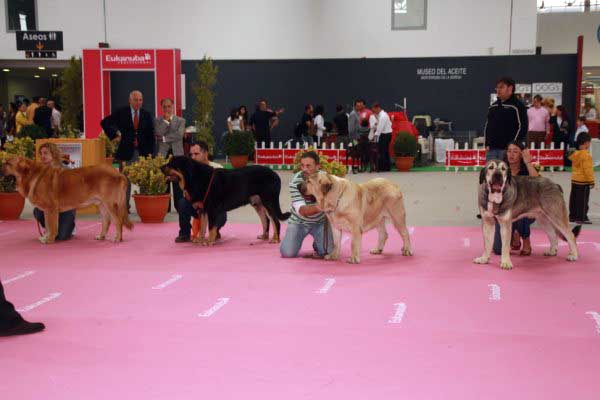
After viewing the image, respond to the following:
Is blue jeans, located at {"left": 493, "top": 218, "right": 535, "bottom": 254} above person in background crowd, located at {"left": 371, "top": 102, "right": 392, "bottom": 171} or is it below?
below

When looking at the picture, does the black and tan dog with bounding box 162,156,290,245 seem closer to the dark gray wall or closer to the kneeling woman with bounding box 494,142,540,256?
the kneeling woman with bounding box 494,142,540,256

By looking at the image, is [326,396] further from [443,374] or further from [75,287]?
[75,287]

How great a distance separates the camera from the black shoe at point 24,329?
5020 mm

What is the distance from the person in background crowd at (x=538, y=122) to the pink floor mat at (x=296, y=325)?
1139 cm

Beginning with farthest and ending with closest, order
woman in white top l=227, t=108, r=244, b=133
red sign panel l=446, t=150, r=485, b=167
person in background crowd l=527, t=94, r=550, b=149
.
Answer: woman in white top l=227, t=108, r=244, b=133, red sign panel l=446, t=150, r=485, b=167, person in background crowd l=527, t=94, r=550, b=149

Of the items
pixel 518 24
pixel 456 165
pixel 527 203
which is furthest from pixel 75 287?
pixel 518 24

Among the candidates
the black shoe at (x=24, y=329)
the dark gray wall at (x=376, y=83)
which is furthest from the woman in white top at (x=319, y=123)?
the black shoe at (x=24, y=329)

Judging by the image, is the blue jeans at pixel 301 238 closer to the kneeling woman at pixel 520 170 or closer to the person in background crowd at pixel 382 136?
the kneeling woman at pixel 520 170

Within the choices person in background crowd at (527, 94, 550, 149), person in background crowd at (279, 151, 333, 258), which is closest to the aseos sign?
person in background crowd at (527, 94, 550, 149)

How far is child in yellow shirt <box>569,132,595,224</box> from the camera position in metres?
9.95

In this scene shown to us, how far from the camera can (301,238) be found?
7902 mm

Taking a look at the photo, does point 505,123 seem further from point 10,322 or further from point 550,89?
point 550,89

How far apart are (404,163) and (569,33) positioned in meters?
13.6

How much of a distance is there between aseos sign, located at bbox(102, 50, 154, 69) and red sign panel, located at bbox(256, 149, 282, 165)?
13.9 feet
